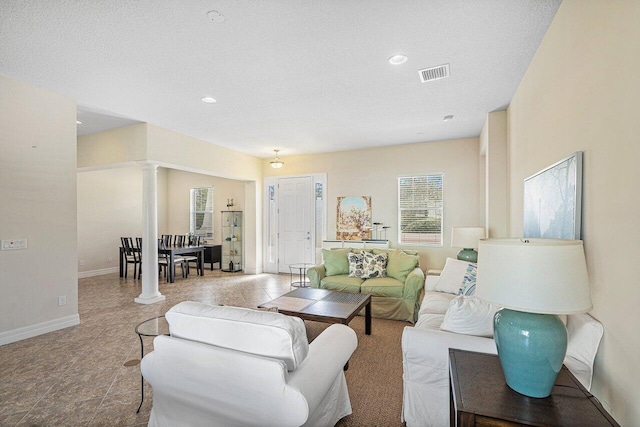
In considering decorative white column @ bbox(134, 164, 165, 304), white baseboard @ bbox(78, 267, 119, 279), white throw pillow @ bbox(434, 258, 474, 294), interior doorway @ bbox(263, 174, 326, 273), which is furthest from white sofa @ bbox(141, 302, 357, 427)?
white baseboard @ bbox(78, 267, 119, 279)

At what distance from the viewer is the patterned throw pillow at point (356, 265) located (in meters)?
4.53

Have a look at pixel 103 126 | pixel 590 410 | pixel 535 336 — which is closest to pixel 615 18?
pixel 535 336

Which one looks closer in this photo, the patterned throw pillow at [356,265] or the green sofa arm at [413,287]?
the green sofa arm at [413,287]

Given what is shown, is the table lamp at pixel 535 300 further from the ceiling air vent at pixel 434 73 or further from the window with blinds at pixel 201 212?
the window with blinds at pixel 201 212

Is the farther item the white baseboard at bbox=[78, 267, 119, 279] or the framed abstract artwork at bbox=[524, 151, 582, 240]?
the white baseboard at bbox=[78, 267, 119, 279]

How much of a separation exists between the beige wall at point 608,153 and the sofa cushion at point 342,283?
9.22 feet

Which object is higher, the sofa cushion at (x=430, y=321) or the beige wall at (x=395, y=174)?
the beige wall at (x=395, y=174)

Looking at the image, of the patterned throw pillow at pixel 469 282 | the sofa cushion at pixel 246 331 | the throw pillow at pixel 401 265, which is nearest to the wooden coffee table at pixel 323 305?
the throw pillow at pixel 401 265

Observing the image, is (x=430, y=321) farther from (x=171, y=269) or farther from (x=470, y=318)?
(x=171, y=269)

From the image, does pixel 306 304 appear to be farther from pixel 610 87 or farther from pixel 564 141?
pixel 610 87

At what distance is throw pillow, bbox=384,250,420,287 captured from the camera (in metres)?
4.32

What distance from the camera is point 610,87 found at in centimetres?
146

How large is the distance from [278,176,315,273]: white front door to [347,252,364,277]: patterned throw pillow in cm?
255

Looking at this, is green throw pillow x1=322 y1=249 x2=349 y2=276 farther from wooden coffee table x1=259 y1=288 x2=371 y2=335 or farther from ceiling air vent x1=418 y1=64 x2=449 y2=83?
ceiling air vent x1=418 y1=64 x2=449 y2=83
